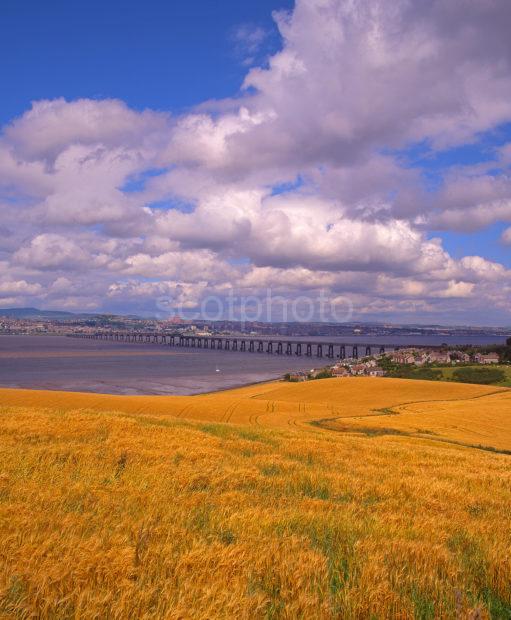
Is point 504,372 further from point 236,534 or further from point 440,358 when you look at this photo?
point 236,534

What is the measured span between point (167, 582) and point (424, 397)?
62.2 m

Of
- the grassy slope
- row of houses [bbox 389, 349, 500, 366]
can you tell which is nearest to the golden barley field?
the grassy slope

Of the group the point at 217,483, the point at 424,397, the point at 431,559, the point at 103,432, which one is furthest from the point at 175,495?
the point at 424,397

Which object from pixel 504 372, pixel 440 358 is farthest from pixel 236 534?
pixel 440 358

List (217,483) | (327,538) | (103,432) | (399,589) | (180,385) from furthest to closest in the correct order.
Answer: (180,385) < (103,432) < (217,483) < (327,538) < (399,589)

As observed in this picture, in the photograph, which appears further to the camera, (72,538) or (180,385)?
(180,385)

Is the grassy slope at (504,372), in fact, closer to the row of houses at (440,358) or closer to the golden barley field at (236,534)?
the row of houses at (440,358)

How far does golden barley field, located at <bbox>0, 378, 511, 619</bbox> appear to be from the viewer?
12.8 feet

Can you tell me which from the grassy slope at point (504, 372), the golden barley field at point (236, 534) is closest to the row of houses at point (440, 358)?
the grassy slope at point (504, 372)

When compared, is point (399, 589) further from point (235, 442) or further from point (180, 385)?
point (180, 385)

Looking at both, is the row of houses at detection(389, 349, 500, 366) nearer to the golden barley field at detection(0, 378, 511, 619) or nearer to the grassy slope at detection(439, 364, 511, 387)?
the grassy slope at detection(439, 364, 511, 387)

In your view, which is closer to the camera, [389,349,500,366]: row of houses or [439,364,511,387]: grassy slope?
[439,364,511,387]: grassy slope

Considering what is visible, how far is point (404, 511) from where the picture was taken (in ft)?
24.8

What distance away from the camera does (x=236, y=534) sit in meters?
5.64
